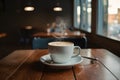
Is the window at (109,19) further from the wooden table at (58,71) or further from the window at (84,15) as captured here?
the wooden table at (58,71)

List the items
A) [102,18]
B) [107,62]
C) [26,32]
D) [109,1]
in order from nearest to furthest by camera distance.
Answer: [107,62], [109,1], [102,18], [26,32]

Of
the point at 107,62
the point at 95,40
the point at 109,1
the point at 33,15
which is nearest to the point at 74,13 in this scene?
the point at 33,15

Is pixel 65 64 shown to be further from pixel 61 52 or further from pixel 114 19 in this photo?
pixel 114 19

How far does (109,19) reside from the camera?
142 inches

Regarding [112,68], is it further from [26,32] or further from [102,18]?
[26,32]

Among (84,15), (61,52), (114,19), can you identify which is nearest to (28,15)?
(84,15)

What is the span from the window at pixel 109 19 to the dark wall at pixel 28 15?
16.8ft

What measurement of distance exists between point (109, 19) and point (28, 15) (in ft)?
19.9

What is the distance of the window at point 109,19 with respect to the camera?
10.3 feet

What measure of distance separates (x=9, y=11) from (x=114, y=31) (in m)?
6.85

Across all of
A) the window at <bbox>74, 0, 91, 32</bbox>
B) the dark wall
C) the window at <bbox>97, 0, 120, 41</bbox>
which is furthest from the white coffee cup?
the dark wall

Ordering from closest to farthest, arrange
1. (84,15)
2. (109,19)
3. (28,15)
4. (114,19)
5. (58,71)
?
(58,71), (114,19), (109,19), (84,15), (28,15)

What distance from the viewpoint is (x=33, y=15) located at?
9102mm

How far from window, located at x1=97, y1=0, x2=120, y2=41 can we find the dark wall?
Answer: 16.8 ft
